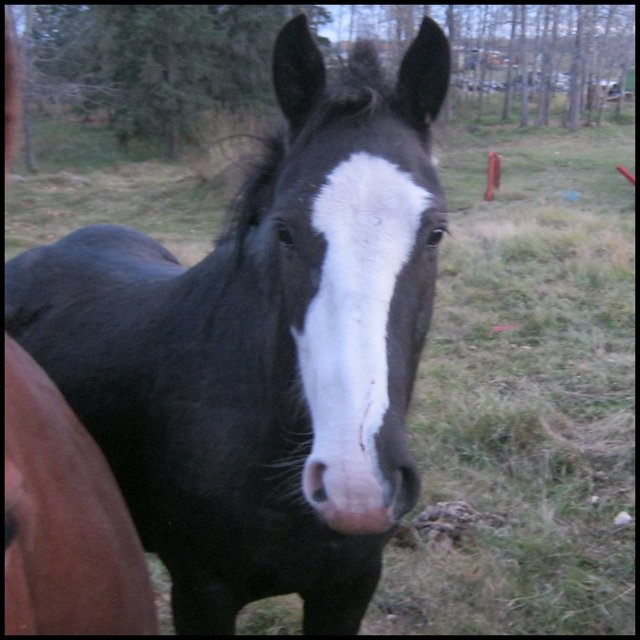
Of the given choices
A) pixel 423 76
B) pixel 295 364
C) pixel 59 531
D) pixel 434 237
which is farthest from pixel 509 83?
pixel 59 531

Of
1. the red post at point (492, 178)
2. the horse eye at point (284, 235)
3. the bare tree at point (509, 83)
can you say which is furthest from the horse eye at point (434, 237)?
the bare tree at point (509, 83)

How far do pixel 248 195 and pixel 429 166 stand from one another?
1.80 feet

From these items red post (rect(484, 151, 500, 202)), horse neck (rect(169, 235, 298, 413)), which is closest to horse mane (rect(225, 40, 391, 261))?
horse neck (rect(169, 235, 298, 413))

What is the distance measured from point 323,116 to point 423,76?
→ 1.15 ft

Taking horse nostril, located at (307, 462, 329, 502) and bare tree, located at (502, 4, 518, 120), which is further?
bare tree, located at (502, 4, 518, 120)

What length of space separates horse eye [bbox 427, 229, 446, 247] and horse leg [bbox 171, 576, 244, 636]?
1202mm

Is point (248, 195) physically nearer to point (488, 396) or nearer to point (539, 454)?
point (539, 454)

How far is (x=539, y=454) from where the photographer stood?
4.00 metres

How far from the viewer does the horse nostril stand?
1.59m

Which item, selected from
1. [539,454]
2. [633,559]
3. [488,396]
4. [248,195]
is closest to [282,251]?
[248,195]

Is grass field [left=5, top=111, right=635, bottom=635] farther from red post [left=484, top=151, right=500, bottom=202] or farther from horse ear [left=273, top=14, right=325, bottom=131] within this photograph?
red post [left=484, top=151, right=500, bottom=202]

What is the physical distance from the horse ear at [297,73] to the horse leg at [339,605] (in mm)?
1373

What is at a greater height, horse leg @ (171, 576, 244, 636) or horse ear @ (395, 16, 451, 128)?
horse ear @ (395, 16, 451, 128)

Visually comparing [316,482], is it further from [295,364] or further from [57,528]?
[57,528]
